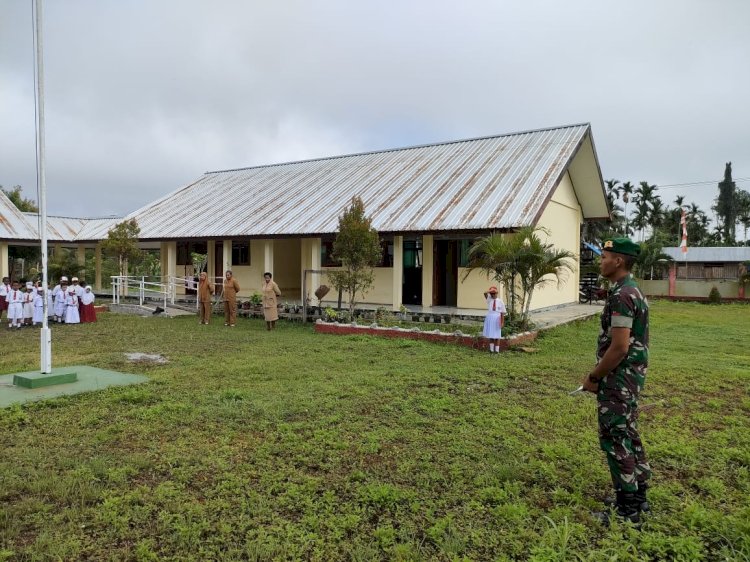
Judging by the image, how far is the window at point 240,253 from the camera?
2008cm

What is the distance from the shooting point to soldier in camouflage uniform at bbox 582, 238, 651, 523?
3.26 m

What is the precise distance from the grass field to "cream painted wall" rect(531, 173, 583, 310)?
8.42 meters

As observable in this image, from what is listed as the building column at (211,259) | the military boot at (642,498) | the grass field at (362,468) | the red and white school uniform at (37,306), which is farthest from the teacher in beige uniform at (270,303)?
the military boot at (642,498)

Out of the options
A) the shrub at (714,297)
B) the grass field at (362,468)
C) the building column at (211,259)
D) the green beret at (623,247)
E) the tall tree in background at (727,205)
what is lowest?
the grass field at (362,468)

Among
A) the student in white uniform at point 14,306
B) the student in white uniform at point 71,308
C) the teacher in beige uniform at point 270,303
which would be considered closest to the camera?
the teacher in beige uniform at point 270,303

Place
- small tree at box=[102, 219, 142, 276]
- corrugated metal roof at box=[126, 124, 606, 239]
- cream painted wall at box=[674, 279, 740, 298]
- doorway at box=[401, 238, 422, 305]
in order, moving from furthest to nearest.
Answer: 1. cream painted wall at box=[674, 279, 740, 298]
2. small tree at box=[102, 219, 142, 276]
3. doorway at box=[401, 238, 422, 305]
4. corrugated metal roof at box=[126, 124, 606, 239]

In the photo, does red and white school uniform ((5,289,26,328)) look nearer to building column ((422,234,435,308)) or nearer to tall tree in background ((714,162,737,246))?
building column ((422,234,435,308))

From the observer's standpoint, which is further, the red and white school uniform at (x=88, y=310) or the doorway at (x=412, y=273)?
the doorway at (x=412, y=273)

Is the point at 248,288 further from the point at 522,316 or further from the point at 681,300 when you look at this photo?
the point at 681,300

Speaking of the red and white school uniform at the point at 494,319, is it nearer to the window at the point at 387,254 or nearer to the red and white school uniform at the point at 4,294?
the window at the point at 387,254

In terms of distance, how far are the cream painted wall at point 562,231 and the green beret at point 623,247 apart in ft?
39.7

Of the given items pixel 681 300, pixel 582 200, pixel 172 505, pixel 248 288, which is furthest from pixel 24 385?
pixel 681 300

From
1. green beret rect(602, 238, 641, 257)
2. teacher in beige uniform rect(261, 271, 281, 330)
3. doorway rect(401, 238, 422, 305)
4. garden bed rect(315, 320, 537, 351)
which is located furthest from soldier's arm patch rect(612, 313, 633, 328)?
doorway rect(401, 238, 422, 305)

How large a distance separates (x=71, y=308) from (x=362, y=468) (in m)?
13.5
